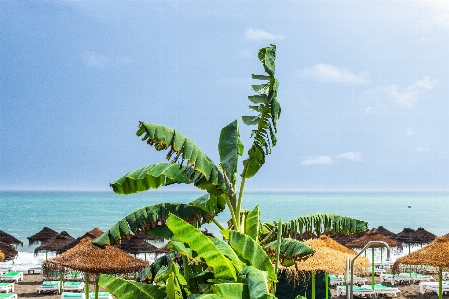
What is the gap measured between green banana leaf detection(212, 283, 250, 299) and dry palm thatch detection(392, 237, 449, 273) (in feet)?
25.0

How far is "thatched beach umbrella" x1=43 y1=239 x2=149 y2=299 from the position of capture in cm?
1008

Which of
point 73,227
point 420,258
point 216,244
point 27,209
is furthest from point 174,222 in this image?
point 27,209

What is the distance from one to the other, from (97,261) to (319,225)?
163 inches

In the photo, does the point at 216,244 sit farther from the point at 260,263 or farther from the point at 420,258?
the point at 420,258

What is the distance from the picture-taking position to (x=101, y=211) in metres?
96.2

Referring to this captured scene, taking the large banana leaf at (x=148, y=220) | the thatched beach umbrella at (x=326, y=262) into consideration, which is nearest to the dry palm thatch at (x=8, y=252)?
the thatched beach umbrella at (x=326, y=262)

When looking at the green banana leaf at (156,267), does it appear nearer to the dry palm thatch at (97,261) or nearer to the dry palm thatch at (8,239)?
the dry palm thatch at (97,261)

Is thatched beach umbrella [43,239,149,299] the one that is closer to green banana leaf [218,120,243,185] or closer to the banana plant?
the banana plant

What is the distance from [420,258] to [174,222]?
817 cm

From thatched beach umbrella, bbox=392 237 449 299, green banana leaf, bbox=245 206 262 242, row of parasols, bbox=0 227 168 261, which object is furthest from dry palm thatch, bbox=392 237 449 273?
row of parasols, bbox=0 227 168 261

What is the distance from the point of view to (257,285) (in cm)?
537

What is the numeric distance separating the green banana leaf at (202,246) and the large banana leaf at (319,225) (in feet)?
7.34

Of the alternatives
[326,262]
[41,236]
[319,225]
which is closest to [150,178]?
[319,225]

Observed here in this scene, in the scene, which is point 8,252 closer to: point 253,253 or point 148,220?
point 148,220
